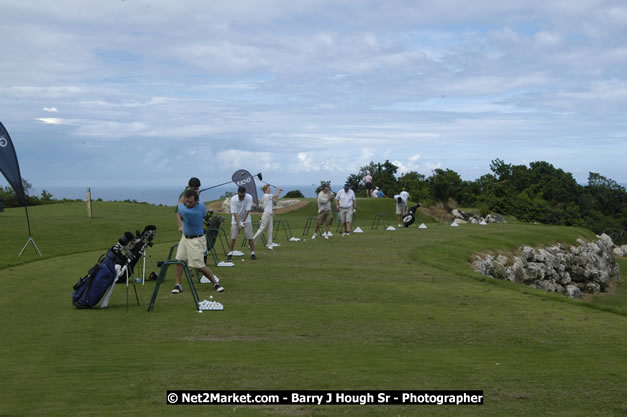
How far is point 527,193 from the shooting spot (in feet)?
262

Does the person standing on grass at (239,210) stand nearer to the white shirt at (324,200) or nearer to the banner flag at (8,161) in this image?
the banner flag at (8,161)

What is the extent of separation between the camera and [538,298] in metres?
14.2

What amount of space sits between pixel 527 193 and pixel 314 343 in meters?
76.4

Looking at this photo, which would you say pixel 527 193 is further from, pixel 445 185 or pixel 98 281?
pixel 98 281

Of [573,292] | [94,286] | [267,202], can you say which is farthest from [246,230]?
[573,292]

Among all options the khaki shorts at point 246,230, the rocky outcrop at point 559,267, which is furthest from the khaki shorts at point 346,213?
the khaki shorts at point 246,230

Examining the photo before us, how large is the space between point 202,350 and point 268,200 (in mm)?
12677

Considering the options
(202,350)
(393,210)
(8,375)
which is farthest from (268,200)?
(393,210)

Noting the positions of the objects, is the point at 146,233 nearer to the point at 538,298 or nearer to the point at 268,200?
the point at 268,200

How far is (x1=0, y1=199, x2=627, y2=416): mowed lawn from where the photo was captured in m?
6.70

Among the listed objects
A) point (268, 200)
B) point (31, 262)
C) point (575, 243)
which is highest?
point (268, 200)
